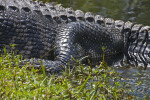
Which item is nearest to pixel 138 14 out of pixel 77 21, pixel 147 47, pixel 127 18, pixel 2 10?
pixel 127 18

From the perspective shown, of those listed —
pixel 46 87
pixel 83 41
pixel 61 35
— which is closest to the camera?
pixel 46 87

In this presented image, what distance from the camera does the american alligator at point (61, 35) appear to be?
17.7ft

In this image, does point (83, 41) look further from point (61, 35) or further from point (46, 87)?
point (46, 87)

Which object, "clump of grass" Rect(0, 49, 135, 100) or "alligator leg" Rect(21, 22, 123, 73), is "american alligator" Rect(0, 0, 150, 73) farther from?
"clump of grass" Rect(0, 49, 135, 100)

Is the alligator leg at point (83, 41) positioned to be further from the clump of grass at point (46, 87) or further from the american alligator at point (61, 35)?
the clump of grass at point (46, 87)

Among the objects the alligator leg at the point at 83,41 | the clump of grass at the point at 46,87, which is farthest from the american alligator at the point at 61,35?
the clump of grass at the point at 46,87

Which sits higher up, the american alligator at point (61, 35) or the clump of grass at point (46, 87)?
the american alligator at point (61, 35)

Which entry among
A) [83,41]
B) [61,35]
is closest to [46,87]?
[61,35]

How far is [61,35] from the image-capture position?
5648 mm

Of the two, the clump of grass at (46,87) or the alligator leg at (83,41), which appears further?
the alligator leg at (83,41)

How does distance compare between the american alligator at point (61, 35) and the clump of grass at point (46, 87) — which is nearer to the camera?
the clump of grass at point (46, 87)

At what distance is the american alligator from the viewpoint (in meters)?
5.38

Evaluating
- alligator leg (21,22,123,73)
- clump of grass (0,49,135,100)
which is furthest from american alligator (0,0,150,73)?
clump of grass (0,49,135,100)

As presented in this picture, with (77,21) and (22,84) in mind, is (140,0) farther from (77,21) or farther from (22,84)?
(22,84)
